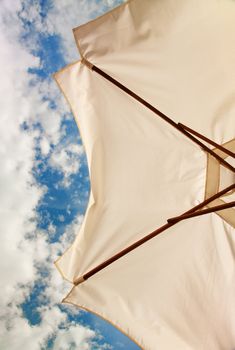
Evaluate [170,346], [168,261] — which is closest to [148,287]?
[168,261]

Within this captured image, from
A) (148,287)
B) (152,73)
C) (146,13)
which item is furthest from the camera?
(148,287)

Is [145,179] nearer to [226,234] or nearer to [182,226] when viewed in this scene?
[182,226]

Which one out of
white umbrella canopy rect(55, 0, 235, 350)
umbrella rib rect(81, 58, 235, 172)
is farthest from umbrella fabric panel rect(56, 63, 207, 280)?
umbrella rib rect(81, 58, 235, 172)

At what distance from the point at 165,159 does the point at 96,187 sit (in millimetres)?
729

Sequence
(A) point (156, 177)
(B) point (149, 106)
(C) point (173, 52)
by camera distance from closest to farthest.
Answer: (C) point (173, 52)
(B) point (149, 106)
(A) point (156, 177)

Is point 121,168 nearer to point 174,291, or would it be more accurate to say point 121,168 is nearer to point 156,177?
point 156,177

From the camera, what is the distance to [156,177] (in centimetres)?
328

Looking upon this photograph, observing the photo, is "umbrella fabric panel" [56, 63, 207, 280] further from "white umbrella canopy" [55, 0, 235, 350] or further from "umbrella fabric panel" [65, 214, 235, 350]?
"umbrella fabric panel" [65, 214, 235, 350]

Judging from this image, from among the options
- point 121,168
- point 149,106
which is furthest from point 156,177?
point 149,106

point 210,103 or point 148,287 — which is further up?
point 210,103

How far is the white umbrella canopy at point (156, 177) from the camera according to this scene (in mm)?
2807

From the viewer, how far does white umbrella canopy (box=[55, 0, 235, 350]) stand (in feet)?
9.21

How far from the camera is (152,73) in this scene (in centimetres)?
291

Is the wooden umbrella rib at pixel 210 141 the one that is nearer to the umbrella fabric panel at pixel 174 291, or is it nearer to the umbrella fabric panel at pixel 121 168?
the umbrella fabric panel at pixel 121 168
